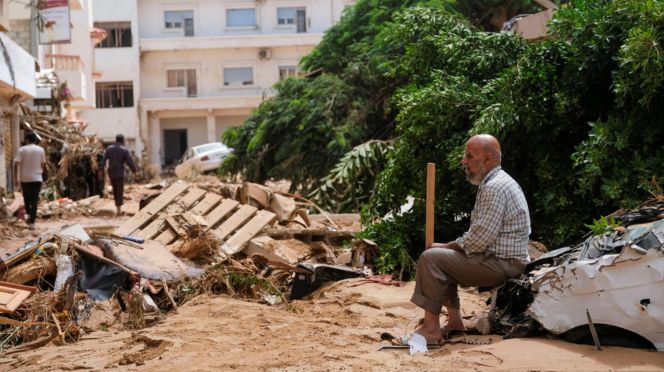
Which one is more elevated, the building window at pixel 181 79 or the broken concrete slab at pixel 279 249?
the building window at pixel 181 79

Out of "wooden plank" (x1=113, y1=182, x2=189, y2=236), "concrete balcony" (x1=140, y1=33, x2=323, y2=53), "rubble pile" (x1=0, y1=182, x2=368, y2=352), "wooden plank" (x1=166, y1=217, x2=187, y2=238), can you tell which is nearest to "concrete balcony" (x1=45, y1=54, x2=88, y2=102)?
"concrete balcony" (x1=140, y1=33, x2=323, y2=53)

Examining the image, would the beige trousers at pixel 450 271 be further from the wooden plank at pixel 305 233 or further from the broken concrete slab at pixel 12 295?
the wooden plank at pixel 305 233

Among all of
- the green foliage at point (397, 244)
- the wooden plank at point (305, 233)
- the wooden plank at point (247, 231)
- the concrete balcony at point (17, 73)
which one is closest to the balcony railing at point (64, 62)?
the concrete balcony at point (17, 73)

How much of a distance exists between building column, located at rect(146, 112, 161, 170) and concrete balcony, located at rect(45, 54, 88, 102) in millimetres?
11899

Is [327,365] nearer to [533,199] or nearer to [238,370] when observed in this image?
[238,370]

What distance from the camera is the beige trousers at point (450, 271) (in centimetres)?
575

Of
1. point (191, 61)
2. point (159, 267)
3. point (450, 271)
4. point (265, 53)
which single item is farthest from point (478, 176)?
point (191, 61)

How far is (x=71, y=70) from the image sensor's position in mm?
31328

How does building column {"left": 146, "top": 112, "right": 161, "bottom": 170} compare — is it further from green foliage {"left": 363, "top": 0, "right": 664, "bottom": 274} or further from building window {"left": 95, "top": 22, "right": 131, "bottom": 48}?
green foliage {"left": 363, "top": 0, "right": 664, "bottom": 274}

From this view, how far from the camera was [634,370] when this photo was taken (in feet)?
15.7

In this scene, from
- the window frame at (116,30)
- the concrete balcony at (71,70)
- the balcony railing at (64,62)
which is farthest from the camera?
the window frame at (116,30)

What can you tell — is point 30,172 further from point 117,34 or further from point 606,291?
point 117,34

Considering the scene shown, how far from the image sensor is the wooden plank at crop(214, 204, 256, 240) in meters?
10.7

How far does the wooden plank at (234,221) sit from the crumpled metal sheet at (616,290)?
5.86 meters
